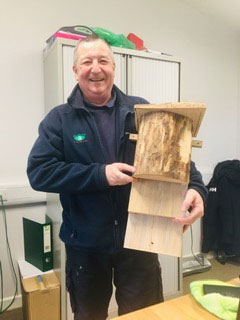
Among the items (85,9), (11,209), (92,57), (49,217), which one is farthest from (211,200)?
(92,57)

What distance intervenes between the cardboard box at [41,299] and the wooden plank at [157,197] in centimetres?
129

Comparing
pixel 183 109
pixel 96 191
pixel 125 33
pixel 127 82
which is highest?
pixel 125 33

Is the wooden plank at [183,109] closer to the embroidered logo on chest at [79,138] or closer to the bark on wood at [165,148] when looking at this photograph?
the bark on wood at [165,148]

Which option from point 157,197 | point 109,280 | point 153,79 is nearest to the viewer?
point 157,197

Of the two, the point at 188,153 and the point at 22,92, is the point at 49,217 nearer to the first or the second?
the point at 22,92

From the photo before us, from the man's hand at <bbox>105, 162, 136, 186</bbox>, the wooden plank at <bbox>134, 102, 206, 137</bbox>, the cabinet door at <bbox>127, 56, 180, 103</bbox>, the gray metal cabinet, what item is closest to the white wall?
the gray metal cabinet

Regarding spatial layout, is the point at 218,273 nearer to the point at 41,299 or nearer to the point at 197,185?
the point at 41,299

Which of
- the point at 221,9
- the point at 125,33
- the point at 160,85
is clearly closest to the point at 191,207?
the point at 160,85

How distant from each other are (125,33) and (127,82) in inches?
27.4

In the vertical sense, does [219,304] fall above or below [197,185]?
below

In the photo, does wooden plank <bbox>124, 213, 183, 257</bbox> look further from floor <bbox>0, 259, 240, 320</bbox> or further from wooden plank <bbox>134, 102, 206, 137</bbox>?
floor <bbox>0, 259, 240, 320</bbox>

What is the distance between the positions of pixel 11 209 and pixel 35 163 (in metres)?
1.32

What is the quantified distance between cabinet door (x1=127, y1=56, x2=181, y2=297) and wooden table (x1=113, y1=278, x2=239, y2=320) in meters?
1.52

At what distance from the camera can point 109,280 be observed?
1.20m
